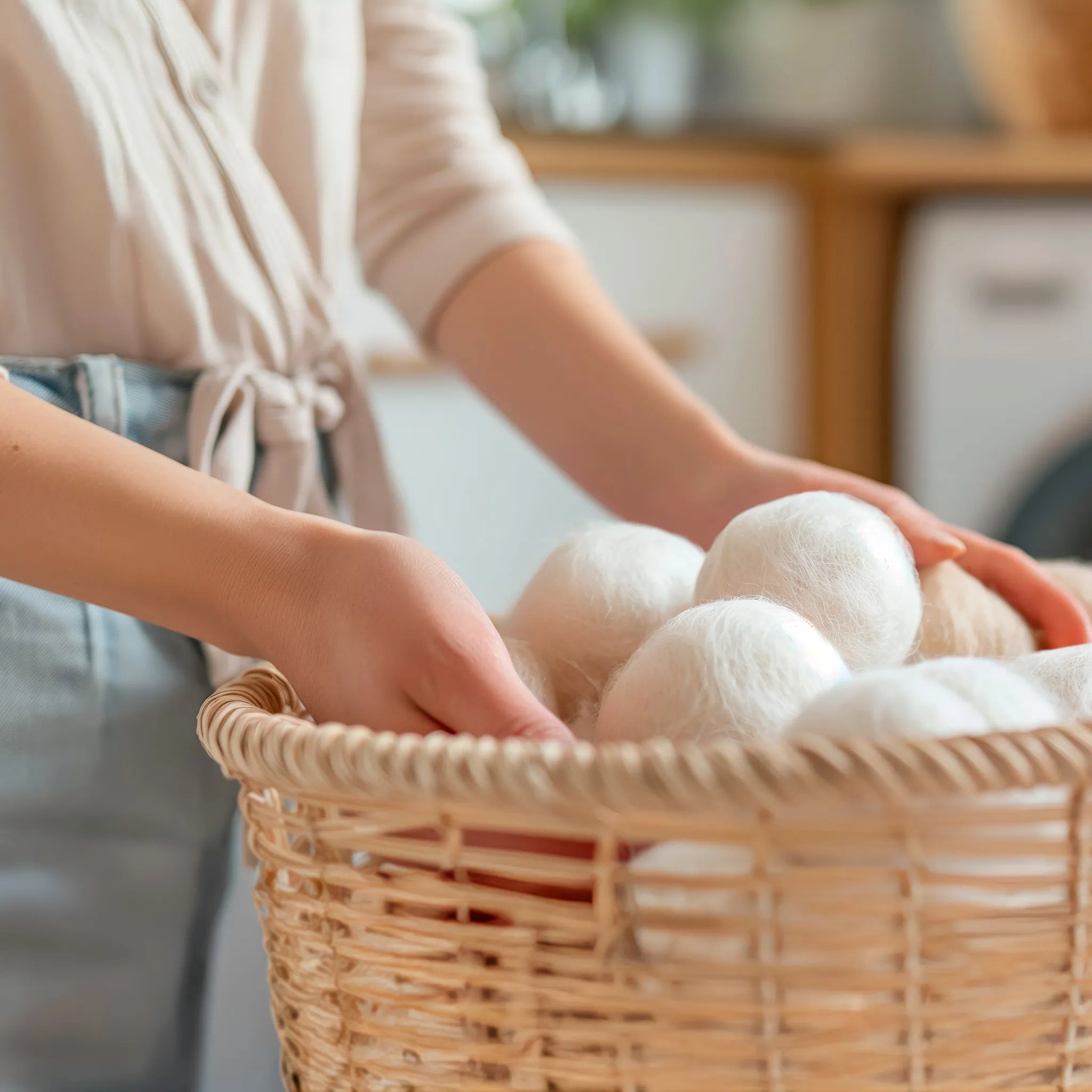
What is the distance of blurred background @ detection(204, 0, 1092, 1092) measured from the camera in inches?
57.6

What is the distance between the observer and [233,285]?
54 cm

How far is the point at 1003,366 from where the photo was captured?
160cm

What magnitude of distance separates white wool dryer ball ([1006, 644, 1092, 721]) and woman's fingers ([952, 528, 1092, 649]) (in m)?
0.07

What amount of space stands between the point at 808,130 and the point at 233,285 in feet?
4.79

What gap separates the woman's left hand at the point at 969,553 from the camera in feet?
1.64

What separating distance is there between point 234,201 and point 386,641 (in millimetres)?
269

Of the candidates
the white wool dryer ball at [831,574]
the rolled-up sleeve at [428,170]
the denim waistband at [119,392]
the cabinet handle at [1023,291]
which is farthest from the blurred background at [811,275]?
the white wool dryer ball at [831,574]

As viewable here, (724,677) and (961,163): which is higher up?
(724,677)

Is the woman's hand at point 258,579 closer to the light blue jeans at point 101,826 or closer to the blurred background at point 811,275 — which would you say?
the light blue jeans at point 101,826

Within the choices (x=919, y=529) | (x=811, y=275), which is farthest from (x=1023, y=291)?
(x=919, y=529)

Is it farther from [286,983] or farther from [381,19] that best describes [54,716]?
[381,19]

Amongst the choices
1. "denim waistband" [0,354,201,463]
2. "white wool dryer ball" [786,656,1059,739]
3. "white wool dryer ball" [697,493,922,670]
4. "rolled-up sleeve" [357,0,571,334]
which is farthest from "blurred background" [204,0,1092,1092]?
"white wool dryer ball" [786,656,1059,739]

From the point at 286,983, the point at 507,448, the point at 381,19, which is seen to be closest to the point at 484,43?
the point at 507,448

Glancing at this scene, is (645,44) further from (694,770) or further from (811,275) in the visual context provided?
(694,770)
